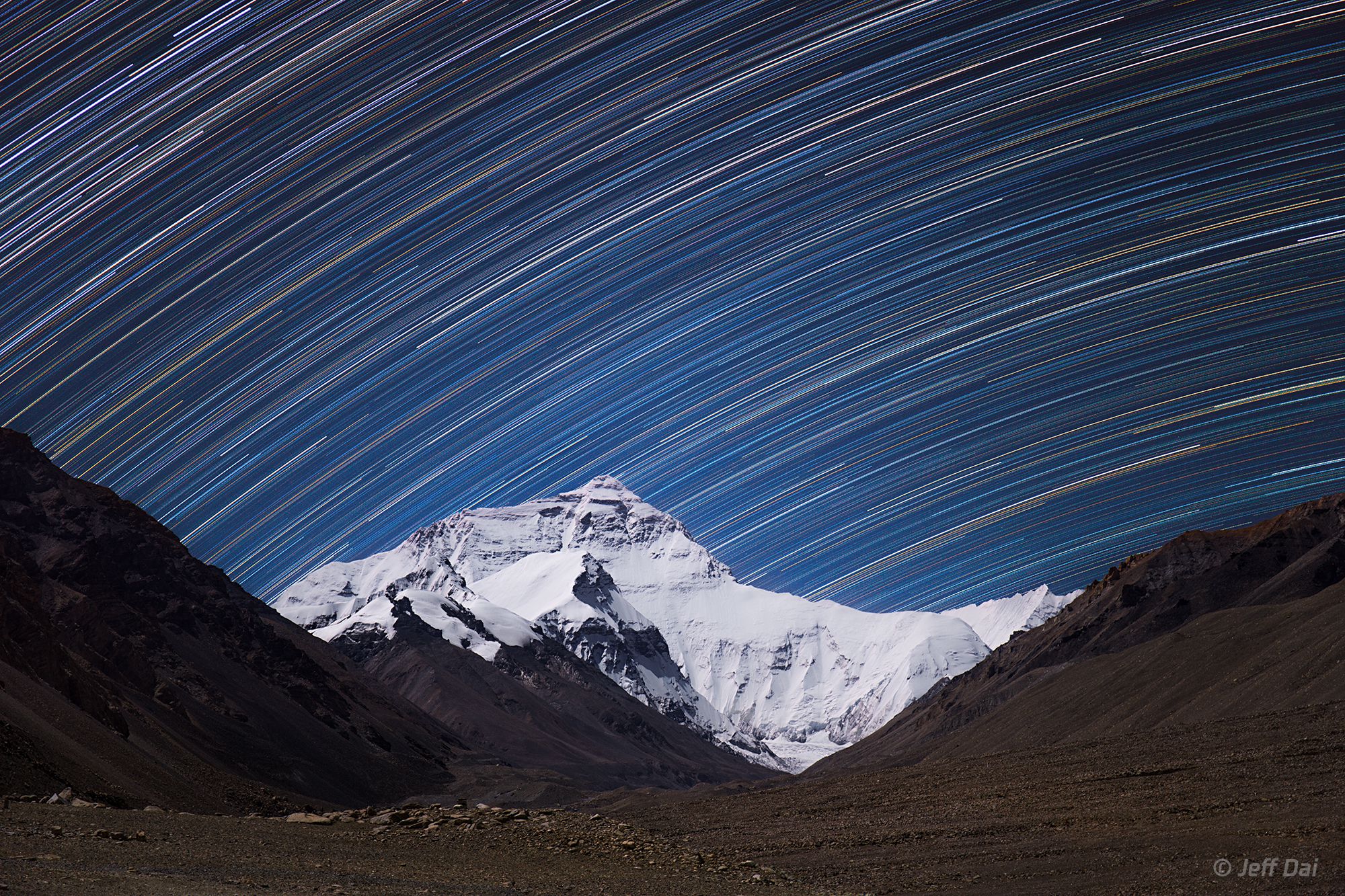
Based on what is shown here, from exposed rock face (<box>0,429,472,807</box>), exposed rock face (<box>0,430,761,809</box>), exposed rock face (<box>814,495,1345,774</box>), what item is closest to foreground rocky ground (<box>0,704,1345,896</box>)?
exposed rock face (<box>814,495,1345,774</box>)

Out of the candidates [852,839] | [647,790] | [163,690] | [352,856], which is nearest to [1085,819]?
[852,839]

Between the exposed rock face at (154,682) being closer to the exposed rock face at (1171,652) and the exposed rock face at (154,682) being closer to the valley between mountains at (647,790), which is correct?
the valley between mountains at (647,790)

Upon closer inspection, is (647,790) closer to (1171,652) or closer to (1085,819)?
(1171,652)

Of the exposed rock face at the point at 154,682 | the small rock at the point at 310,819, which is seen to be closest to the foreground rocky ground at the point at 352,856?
the small rock at the point at 310,819

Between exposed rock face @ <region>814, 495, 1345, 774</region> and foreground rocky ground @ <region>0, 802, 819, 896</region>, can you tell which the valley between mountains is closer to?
foreground rocky ground @ <region>0, 802, 819, 896</region>

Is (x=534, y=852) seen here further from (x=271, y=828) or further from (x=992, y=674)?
A: (x=992, y=674)

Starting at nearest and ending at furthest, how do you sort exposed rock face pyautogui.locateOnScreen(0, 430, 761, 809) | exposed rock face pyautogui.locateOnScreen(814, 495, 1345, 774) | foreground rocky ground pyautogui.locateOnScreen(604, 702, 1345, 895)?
foreground rocky ground pyautogui.locateOnScreen(604, 702, 1345, 895), exposed rock face pyautogui.locateOnScreen(0, 430, 761, 809), exposed rock face pyautogui.locateOnScreen(814, 495, 1345, 774)
